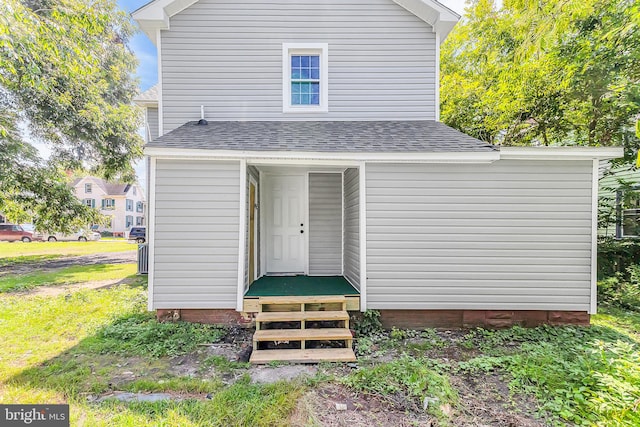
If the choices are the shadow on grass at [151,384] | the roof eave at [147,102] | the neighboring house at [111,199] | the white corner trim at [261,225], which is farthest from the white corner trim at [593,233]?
the neighboring house at [111,199]

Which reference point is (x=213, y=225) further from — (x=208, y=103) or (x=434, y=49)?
(x=434, y=49)

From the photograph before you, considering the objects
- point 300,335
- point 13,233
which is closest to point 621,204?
point 300,335

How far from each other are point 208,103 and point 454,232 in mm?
5025

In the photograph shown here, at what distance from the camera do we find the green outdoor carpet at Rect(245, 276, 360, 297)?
15.6 feet

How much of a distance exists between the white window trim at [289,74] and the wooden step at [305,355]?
4.31m

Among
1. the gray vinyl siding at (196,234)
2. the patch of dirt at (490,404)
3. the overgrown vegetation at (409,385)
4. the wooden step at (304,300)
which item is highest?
the gray vinyl siding at (196,234)

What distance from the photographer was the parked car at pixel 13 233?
21766 millimetres

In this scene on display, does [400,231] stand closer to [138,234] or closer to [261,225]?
[261,225]

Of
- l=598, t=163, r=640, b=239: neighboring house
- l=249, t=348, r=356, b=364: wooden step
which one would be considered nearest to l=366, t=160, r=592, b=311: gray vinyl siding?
l=249, t=348, r=356, b=364: wooden step

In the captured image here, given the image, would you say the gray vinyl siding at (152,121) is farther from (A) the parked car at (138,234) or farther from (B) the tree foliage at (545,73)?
(A) the parked car at (138,234)

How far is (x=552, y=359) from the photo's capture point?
3461 millimetres

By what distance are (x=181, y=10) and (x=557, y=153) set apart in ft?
22.8

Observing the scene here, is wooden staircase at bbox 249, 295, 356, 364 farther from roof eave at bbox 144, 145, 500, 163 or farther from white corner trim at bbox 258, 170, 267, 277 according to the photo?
roof eave at bbox 144, 145, 500, 163

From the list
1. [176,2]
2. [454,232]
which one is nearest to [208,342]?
[454,232]
